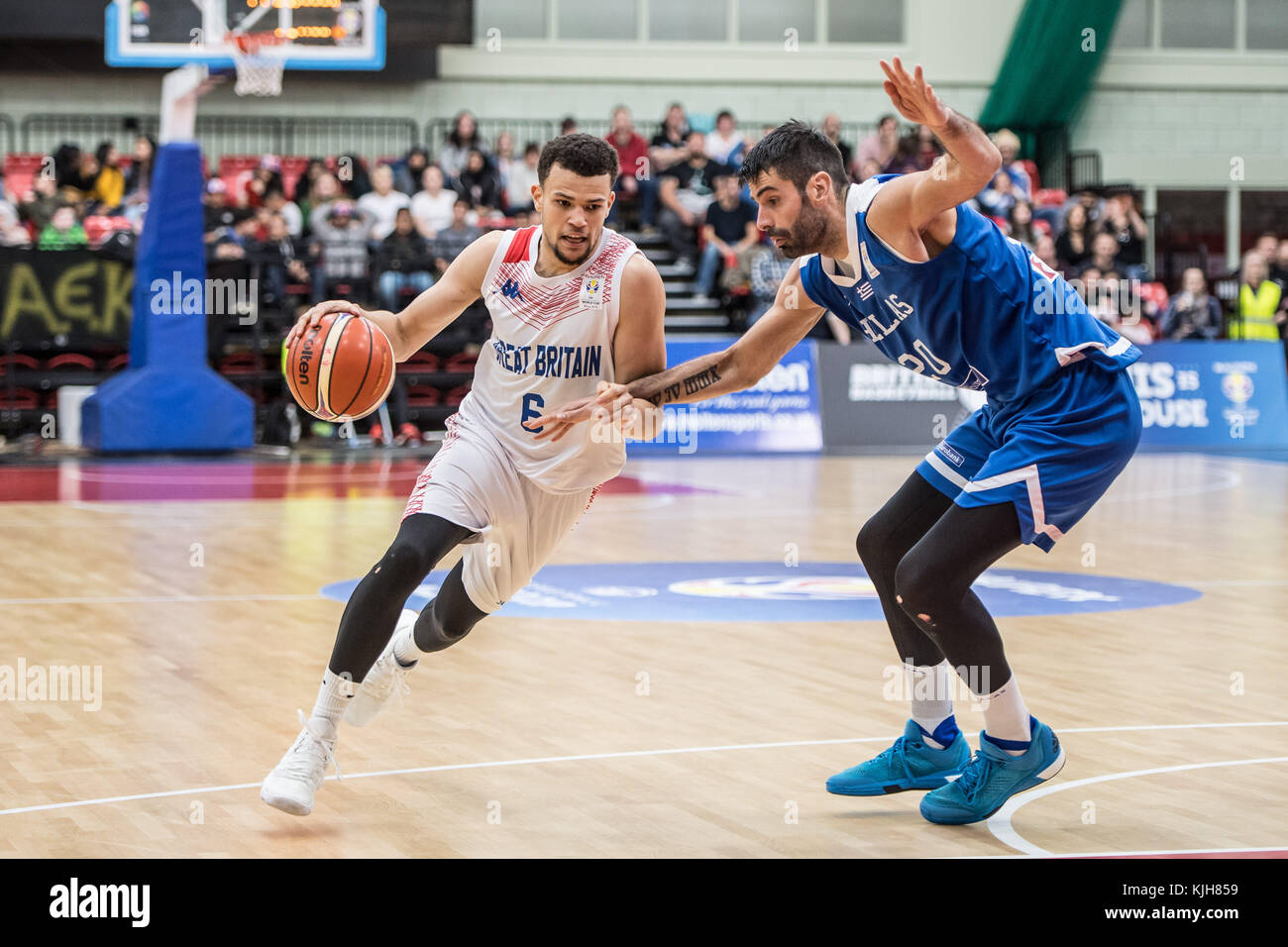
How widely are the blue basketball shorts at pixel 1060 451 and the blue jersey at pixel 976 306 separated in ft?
0.18

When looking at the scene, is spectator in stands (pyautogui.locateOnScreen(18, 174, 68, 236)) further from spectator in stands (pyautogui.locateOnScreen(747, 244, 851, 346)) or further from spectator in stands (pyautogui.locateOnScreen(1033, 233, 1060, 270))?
spectator in stands (pyautogui.locateOnScreen(1033, 233, 1060, 270))

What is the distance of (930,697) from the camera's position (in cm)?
504

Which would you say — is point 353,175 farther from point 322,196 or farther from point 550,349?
point 550,349

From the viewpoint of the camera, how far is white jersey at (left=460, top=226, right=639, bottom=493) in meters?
5.11

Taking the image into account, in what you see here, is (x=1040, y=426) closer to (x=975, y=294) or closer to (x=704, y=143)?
(x=975, y=294)

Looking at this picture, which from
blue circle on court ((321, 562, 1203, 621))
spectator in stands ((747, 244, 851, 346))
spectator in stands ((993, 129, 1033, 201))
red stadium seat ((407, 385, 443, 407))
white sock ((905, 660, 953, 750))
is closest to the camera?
white sock ((905, 660, 953, 750))

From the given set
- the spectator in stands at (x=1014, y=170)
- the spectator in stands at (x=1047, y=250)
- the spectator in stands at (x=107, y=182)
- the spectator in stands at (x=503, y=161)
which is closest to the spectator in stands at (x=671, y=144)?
the spectator in stands at (x=503, y=161)

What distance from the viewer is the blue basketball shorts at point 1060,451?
14.9 feet

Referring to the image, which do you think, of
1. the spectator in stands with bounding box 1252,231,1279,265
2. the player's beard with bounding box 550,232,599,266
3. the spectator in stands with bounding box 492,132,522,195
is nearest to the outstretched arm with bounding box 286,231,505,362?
the player's beard with bounding box 550,232,599,266

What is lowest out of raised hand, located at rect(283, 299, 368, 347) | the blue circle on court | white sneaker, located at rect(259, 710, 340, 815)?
the blue circle on court

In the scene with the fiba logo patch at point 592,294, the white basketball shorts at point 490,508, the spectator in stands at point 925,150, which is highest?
the spectator in stands at point 925,150

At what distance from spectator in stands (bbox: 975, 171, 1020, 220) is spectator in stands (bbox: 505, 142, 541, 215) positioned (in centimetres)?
512

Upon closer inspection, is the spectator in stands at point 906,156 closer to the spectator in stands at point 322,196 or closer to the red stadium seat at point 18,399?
the spectator in stands at point 322,196
